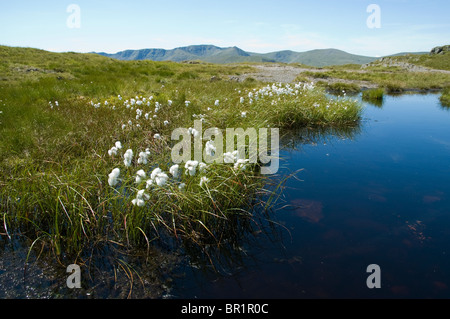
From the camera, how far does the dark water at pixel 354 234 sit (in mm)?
3311

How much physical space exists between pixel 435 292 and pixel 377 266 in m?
0.62

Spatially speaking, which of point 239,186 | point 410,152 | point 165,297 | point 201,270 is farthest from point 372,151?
point 165,297

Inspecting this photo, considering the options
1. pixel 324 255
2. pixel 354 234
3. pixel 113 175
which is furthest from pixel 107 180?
pixel 354 234

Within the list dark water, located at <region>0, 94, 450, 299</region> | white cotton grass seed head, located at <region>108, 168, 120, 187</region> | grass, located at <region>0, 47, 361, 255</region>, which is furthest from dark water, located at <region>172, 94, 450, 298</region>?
white cotton grass seed head, located at <region>108, 168, 120, 187</region>

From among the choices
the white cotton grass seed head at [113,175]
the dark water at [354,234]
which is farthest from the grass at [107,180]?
the dark water at [354,234]

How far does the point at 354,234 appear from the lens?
4.31 m

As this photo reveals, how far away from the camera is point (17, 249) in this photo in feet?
12.6

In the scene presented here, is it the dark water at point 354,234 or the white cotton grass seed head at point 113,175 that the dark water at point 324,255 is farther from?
the white cotton grass seed head at point 113,175

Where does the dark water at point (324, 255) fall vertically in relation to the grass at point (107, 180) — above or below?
below

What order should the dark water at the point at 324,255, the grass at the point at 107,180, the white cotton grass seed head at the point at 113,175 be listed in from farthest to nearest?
the grass at the point at 107,180 < the white cotton grass seed head at the point at 113,175 < the dark water at the point at 324,255

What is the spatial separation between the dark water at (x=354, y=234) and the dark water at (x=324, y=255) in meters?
0.01

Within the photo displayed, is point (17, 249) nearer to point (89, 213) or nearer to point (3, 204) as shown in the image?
point (3, 204)

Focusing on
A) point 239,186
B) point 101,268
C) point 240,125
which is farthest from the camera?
point 240,125
